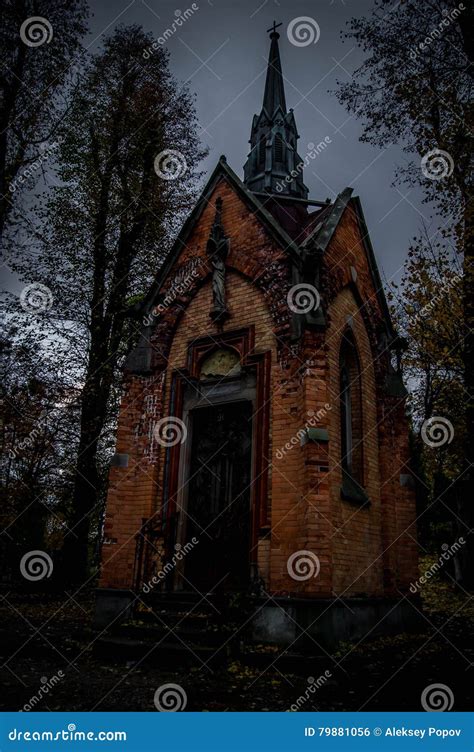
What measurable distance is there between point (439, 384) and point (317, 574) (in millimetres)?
12217

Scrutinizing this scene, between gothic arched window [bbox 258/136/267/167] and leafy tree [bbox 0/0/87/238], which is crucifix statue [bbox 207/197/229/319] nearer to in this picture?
leafy tree [bbox 0/0/87/238]

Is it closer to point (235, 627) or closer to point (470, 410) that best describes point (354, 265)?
point (470, 410)

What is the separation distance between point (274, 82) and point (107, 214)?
28.1ft

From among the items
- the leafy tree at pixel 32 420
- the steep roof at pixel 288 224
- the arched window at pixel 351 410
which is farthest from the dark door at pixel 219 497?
the leafy tree at pixel 32 420

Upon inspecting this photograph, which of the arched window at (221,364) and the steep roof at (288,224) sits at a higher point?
the steep roof at (288,224)

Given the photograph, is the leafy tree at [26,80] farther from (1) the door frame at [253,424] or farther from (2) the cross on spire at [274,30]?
(2) the cross on spire at [274,30]

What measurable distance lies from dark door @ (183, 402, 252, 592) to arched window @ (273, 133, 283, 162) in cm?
1085

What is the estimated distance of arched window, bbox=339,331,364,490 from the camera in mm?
10438

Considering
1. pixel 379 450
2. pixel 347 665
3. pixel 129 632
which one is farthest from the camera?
pixel 379 450

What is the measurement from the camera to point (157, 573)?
31.2 ft

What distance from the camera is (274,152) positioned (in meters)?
17.6

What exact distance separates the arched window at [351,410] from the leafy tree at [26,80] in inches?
287

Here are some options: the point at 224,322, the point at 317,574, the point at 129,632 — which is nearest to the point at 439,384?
the point at 224,322

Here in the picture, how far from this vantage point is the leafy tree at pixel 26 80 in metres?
10.8
